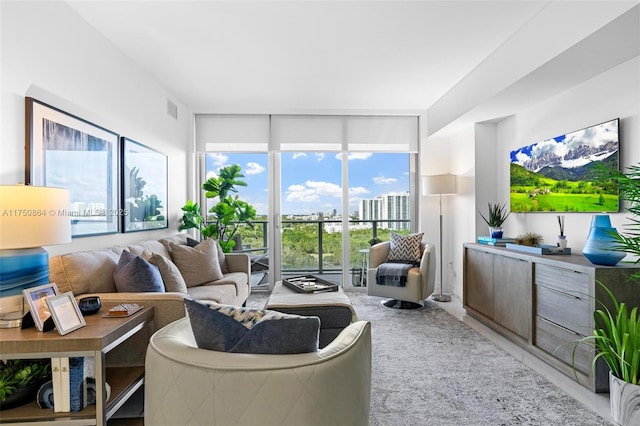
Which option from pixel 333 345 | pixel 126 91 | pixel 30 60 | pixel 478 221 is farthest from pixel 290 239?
pixel 333 345

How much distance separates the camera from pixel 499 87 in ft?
11.3

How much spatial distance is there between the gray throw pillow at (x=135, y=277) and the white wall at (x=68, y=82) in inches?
17.7

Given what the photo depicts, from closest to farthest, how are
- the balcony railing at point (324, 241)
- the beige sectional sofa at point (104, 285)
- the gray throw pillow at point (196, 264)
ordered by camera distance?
the beige sectional sofa at point (104, 285) → the gray throw pillow at point (196, 264) → the balcony railing at point (324, 241)

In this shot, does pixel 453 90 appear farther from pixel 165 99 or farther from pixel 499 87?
pixel 165 99

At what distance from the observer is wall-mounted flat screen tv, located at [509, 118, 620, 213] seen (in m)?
2.92

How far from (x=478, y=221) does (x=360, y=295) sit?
187 cm

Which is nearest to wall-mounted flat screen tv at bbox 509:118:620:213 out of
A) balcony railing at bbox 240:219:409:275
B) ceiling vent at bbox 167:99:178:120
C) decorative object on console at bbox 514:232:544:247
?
decorative object on console at bbox 514:232:544:247

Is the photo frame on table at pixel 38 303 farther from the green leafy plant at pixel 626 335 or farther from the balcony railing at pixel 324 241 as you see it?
the balcony railing at pixel 324 241

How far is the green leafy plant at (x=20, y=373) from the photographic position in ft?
5.75

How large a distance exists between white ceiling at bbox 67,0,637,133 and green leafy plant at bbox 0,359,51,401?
233cm

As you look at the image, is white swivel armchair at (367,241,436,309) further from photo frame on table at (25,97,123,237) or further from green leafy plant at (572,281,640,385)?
photo frame on table at (25,97,123,237)

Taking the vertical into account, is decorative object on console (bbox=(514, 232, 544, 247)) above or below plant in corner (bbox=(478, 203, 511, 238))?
below

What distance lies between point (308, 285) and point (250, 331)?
212cm

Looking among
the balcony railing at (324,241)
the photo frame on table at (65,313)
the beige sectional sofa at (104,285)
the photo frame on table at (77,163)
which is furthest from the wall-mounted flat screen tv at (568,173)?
the photo frame on table at (77,163)
